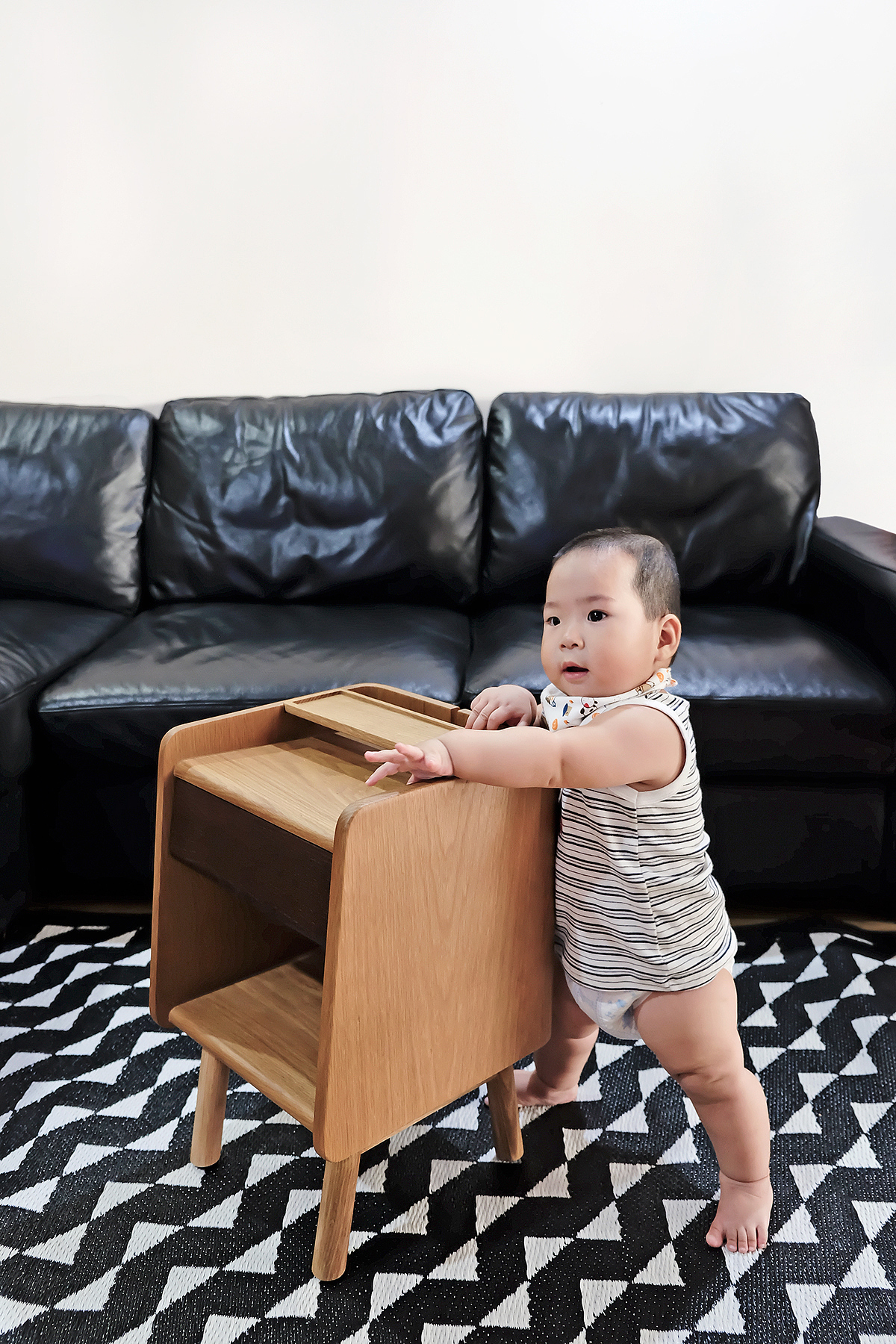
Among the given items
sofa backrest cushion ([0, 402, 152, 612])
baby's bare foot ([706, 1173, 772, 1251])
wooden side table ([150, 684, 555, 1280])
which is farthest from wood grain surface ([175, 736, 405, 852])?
sofa backrest cushion ([0, 402, 152, 612])

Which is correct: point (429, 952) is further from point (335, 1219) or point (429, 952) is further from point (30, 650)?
point (30, 650)

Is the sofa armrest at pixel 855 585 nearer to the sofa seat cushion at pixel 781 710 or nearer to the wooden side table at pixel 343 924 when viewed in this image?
the sofa seat cushion at pixel 781 710

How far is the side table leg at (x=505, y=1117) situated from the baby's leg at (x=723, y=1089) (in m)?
0.18

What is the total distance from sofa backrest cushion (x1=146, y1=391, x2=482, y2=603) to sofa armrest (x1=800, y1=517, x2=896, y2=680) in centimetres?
71

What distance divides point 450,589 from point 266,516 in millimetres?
435

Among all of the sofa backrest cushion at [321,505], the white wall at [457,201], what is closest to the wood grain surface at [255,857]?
the sofa backrest cushion at [321,505]

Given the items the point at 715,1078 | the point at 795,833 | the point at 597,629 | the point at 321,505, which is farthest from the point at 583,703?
the point at 321,505

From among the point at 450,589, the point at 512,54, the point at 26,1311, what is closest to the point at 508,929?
the point at 26,1311

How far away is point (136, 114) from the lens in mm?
2213

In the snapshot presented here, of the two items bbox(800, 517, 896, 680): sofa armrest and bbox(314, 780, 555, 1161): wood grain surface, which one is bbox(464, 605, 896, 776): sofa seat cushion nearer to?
bbox(800, 517, 896, 680): sofa armrest

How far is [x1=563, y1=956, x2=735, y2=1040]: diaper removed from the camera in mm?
1004

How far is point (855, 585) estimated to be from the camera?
1749 millimetres

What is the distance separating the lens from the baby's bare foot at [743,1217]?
993 millimetres

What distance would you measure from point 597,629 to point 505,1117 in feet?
1.91
